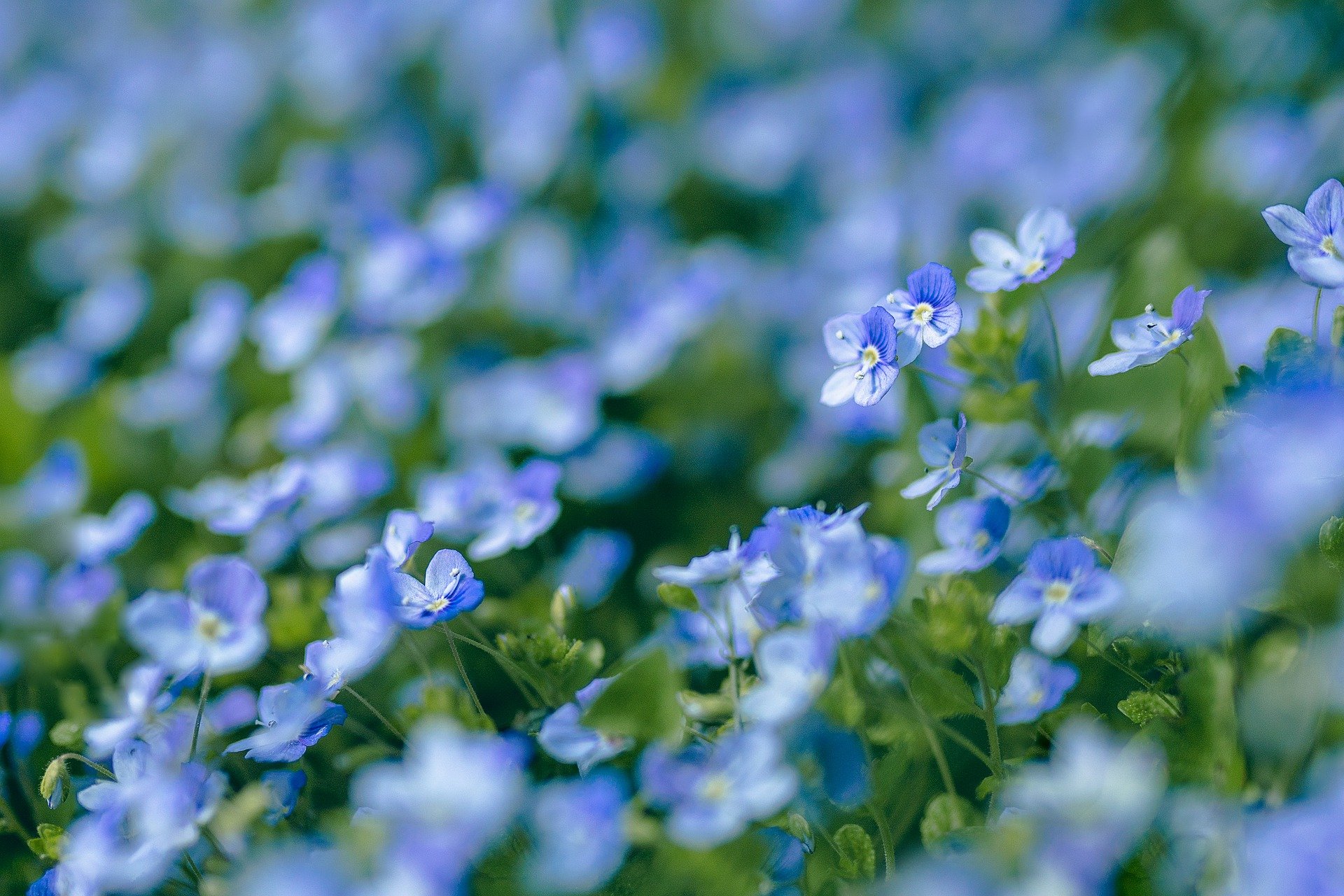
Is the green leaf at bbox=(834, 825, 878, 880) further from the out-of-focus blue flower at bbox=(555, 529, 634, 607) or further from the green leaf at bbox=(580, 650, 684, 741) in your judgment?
the out-of-focus blue flower at bbox=(555, 529, 634, 607)

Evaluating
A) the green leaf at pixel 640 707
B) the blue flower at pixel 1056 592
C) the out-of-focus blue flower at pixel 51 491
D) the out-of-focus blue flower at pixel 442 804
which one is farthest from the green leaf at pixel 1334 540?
the out-of-focus blue flower at pixel 51 491

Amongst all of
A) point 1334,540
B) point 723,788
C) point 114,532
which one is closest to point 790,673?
point 723,788

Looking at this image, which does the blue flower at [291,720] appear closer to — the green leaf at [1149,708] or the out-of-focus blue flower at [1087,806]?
the out-of-focus blue flower at [1087,806]

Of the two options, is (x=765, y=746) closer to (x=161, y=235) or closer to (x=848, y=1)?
(x=161, y=235)

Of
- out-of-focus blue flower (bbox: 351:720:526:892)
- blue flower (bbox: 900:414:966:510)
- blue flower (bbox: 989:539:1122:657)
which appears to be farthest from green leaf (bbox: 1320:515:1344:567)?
out-of-focus blue flower (bbox: 351:720:526:892)

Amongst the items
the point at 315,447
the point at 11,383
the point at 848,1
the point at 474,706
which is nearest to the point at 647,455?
the point at 315,447

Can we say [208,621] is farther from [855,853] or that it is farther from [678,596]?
[855,853]
